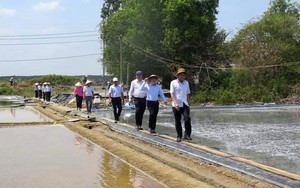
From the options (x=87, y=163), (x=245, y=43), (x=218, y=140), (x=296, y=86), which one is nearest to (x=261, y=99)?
(x=296, y=86)

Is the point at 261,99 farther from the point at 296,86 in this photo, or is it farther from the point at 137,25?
the point at 137,25

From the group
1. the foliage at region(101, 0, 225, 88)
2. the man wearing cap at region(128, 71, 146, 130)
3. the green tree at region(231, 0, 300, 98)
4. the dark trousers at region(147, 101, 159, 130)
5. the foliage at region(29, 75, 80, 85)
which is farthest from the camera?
the foliage at region(29, 75, 80, 85)

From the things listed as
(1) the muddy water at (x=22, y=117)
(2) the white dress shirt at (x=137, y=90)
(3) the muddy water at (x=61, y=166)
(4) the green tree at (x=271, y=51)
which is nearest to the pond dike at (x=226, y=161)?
(2) the white dress shirt at (x=137, y=90)

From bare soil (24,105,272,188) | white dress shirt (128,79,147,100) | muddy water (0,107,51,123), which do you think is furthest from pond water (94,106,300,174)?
muddy water (0,107,51,123)

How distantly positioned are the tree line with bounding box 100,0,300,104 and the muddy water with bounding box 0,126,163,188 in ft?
55.3

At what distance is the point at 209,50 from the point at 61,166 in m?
26.3

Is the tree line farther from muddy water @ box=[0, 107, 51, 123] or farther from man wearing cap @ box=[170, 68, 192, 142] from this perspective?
man wearing cap @ box=[170, 68, 192, 142]

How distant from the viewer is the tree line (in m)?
27.7

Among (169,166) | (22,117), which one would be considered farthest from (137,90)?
(22,117)

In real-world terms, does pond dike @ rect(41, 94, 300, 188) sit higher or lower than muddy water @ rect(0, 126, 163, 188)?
higher

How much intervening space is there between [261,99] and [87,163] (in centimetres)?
1943

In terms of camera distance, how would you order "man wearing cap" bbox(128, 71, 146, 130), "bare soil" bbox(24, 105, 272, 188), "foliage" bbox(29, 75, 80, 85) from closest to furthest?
1. "bare soil" bbox(24, 105, 272, 188)
2. "man wearing cap" bbox(128, 71, 146, 130)
3. "foliage" bbox(29, 75, 80, 85)

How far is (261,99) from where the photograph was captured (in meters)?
25.6

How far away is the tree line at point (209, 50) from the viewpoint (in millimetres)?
27656
